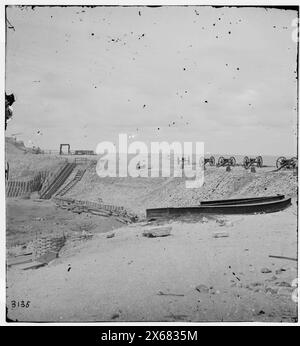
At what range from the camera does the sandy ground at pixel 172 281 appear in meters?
5.36

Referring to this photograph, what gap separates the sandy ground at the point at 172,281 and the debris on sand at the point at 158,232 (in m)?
0.13

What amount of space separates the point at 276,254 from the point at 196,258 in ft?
4.25

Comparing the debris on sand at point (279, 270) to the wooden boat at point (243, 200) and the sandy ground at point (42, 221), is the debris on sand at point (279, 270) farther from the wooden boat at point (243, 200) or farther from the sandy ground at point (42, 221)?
the sandy ground at point (42, 221)

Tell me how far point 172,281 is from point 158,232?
1.08m

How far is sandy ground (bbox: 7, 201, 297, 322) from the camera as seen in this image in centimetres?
536

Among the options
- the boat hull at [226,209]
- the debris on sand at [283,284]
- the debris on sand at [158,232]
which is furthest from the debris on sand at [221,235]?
the debris on sand at [283,284]

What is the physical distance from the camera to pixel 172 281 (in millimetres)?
5523

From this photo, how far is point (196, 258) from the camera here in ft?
19.1

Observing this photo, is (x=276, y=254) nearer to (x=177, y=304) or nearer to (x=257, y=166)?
(x=177, y=304)

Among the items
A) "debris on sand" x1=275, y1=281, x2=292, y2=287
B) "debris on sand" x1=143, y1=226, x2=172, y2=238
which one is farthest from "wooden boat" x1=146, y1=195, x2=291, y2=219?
"debris on sand" x1=275, y1=281, x2=292, y2=287

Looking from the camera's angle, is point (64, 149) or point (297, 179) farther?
point (64, 149)
